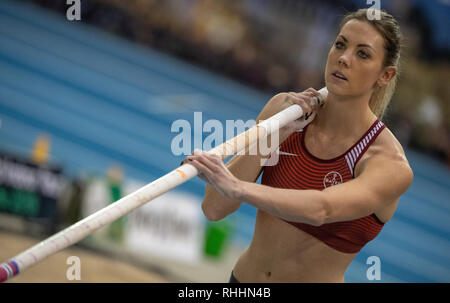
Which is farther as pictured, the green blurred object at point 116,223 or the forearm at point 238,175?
the green blurred object at point 116,223

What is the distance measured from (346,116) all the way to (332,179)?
0.88 ft

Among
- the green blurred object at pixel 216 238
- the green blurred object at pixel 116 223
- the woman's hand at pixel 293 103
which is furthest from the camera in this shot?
the green blurred object at pixel 216 238

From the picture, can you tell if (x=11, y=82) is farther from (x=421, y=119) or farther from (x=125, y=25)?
(x=421, y=119)

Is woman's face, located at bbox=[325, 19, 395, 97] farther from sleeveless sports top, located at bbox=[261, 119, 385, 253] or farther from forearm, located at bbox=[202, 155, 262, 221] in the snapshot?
forearm, located at bbox=[202, 155, 262, 221]

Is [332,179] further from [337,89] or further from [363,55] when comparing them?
[363,55]

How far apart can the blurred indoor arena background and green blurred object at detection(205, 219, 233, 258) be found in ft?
0.05

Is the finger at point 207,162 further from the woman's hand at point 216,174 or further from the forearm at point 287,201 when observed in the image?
the forearm at point 287,201

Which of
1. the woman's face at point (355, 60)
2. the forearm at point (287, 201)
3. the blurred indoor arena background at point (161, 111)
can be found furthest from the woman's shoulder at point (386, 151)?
the blurred indoor arena background at point (161, 111)

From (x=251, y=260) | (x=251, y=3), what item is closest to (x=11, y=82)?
(x=251, y=3)

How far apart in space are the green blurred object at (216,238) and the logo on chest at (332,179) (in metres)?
3.51

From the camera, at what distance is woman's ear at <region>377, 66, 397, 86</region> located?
230 cm

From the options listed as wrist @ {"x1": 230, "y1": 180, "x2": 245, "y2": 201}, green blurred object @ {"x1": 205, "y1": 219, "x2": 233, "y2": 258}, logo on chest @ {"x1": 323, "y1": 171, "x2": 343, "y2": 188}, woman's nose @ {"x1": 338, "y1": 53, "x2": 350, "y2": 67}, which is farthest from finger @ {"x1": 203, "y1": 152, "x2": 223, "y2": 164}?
green blurred object @ {"x1": 205, "y1": 219, "x2": 233, "y2": 258}

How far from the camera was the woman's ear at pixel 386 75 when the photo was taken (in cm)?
230

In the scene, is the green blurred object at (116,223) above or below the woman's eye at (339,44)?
above
